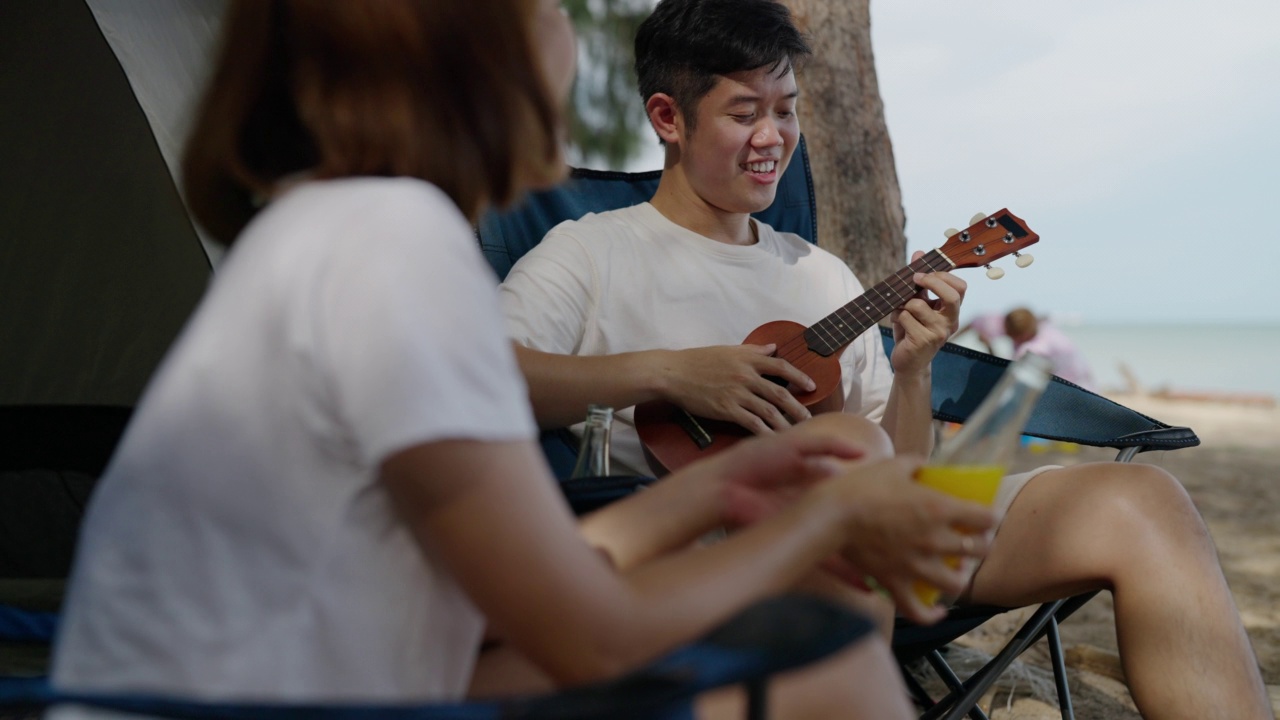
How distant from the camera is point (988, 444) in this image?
94 centimetres

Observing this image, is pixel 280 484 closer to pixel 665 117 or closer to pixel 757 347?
pixel 757 347

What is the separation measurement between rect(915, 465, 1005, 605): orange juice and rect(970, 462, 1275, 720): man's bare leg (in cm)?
79

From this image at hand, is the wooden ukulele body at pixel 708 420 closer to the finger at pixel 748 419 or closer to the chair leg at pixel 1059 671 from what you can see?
the finger at pixel 748 419

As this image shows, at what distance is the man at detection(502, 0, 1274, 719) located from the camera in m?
1.56

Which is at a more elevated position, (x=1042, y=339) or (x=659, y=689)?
(x=659, y=689)

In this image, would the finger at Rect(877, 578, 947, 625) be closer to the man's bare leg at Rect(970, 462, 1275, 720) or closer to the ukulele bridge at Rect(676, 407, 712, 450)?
the man's bare leg at Rect(970, 462, 1275, 720)

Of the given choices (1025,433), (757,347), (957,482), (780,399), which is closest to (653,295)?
(757,347)

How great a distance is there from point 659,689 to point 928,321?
1480 mm

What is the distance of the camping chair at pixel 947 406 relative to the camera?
5.84 ft

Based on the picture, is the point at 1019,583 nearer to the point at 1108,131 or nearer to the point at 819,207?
the point at 819,207

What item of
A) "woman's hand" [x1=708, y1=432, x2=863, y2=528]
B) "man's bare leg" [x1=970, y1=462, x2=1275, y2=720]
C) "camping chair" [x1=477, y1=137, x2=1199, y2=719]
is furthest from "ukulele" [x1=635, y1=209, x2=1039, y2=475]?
"woman's hand" [x1=708, y1=432, x2=863, y2=528]

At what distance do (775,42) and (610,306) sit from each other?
2.00 ft

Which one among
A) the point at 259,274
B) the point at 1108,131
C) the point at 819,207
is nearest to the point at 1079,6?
the point at 1108,131

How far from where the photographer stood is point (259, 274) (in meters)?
0.74
